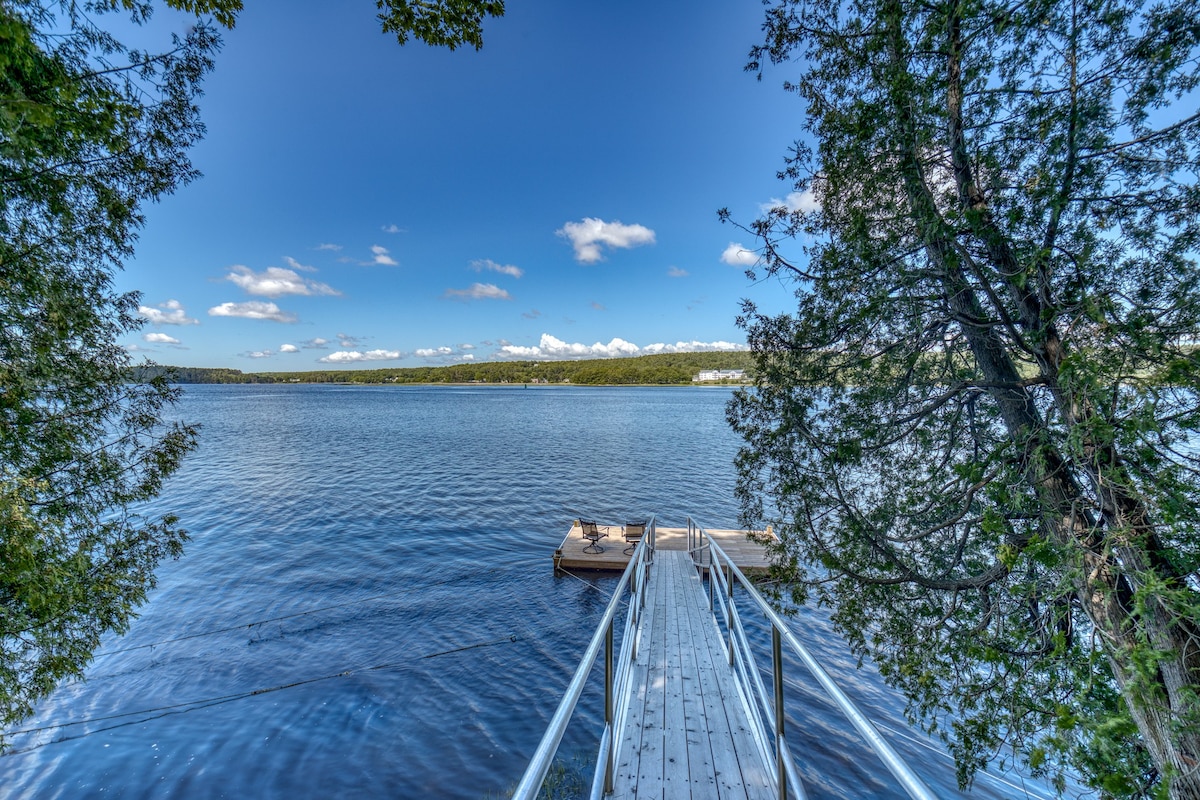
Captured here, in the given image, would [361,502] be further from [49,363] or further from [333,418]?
[333,418]

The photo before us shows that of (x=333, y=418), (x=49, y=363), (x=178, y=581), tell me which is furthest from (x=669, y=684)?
(x=333, y=418)

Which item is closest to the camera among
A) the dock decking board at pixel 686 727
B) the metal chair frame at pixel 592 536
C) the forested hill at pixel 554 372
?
the dock decking board at pixel 686 727

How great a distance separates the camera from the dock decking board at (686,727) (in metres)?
3.02

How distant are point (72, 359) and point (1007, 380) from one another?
9.72 m

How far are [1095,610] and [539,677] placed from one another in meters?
7.64

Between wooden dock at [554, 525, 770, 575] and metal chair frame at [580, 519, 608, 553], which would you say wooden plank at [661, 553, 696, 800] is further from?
metal chair frame at [580, 519, 608, 553]

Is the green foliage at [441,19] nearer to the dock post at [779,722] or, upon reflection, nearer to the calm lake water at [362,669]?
the dock post at [779,722]

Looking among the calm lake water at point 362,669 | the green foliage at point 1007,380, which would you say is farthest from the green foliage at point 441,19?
the calm lake water at point 362,669

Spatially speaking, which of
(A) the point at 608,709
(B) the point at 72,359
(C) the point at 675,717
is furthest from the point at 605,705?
(B) the point at 72,359

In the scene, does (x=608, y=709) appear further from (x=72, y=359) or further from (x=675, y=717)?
(x=72, y=359)

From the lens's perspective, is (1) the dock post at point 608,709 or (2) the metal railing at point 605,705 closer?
(2) the metal railing at point 605,705

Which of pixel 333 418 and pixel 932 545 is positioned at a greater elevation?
pixel 932 545

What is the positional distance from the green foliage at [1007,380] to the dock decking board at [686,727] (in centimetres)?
162

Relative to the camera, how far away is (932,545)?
5.27m
